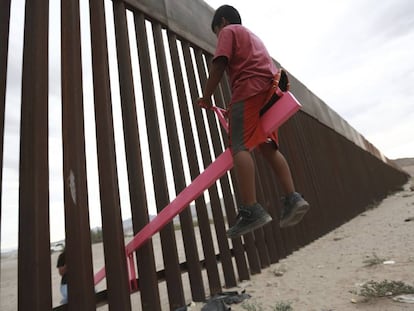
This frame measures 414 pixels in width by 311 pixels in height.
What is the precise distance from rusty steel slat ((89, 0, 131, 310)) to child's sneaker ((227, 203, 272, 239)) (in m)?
0.63

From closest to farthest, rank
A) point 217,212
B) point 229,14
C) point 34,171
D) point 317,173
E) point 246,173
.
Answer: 1. point 34,171
2. point 246,173
3. point 229,14
4. point 217,212
5. point 317,173

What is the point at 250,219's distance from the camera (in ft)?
5.04

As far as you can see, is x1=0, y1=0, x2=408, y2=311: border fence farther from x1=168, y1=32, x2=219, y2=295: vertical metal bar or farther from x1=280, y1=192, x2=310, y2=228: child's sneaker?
x1=280, y1=192, x2=310, y2=228: child's sneaker

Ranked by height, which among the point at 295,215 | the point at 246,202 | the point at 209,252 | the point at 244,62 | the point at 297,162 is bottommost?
the point at 209,252

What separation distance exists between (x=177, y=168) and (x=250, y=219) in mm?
919

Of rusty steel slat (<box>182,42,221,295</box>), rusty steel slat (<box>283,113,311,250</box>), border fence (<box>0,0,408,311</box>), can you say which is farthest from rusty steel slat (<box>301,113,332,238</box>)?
rusty steel slat (<box>182,42,221,295</box>)

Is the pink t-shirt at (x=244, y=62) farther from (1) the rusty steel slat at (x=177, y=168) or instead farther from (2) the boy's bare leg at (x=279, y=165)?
(1) the rusty steel slat at (x=177, y=168)

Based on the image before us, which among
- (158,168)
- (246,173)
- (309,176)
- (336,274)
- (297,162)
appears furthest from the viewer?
(309,176)

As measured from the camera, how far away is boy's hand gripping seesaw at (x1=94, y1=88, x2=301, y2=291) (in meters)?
1.53

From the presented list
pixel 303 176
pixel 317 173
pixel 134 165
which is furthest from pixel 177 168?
pixel 317 173

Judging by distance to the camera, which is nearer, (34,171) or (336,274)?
(34,171)

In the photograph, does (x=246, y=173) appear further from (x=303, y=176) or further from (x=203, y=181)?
(x=303, y=176)

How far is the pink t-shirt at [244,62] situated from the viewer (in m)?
1.61

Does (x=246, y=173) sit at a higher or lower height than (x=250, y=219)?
higher
